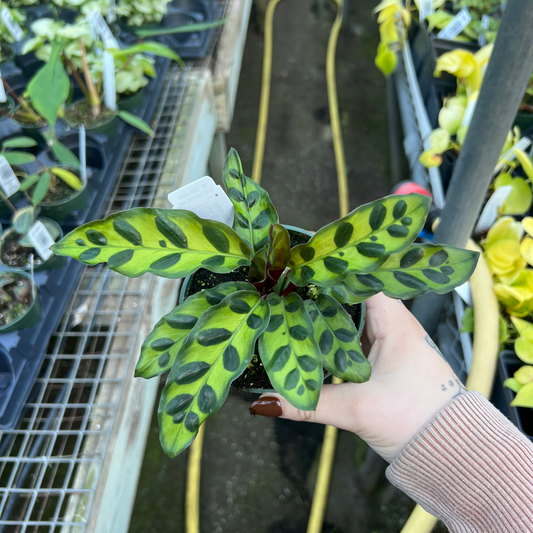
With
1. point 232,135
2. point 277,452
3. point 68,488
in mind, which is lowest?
point 277,452

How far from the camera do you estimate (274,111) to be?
2197mm

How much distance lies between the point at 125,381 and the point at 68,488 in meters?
0.19

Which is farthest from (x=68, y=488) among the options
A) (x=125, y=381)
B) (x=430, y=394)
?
(x=430, y=394)

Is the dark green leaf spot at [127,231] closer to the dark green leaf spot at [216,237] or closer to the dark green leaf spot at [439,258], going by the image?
the dark green leaf spot at [216,237]

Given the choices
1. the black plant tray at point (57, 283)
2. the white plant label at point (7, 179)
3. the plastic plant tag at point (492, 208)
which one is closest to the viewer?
the black plant tray at point (57, 283)

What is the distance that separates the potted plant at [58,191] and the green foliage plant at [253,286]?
1.68ft

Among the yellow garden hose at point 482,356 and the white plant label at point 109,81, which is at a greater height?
the white plant label at point 109,81

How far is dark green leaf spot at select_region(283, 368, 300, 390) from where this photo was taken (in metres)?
0.47

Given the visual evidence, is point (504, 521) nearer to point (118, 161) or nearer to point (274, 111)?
point (118, 161)

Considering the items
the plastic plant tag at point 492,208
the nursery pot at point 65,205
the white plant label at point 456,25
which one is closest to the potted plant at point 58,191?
the nursery pot at point 65,205

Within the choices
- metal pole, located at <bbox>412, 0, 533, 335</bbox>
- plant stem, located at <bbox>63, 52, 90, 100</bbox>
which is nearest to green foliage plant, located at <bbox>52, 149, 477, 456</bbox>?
metal pole, located at <bbox>412, 0, 533, 335</bbox>

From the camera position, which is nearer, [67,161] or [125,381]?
[125,381]

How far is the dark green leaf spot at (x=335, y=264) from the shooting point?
1.63 feet

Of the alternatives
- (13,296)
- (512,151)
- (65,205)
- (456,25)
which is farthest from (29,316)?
(456,25)
